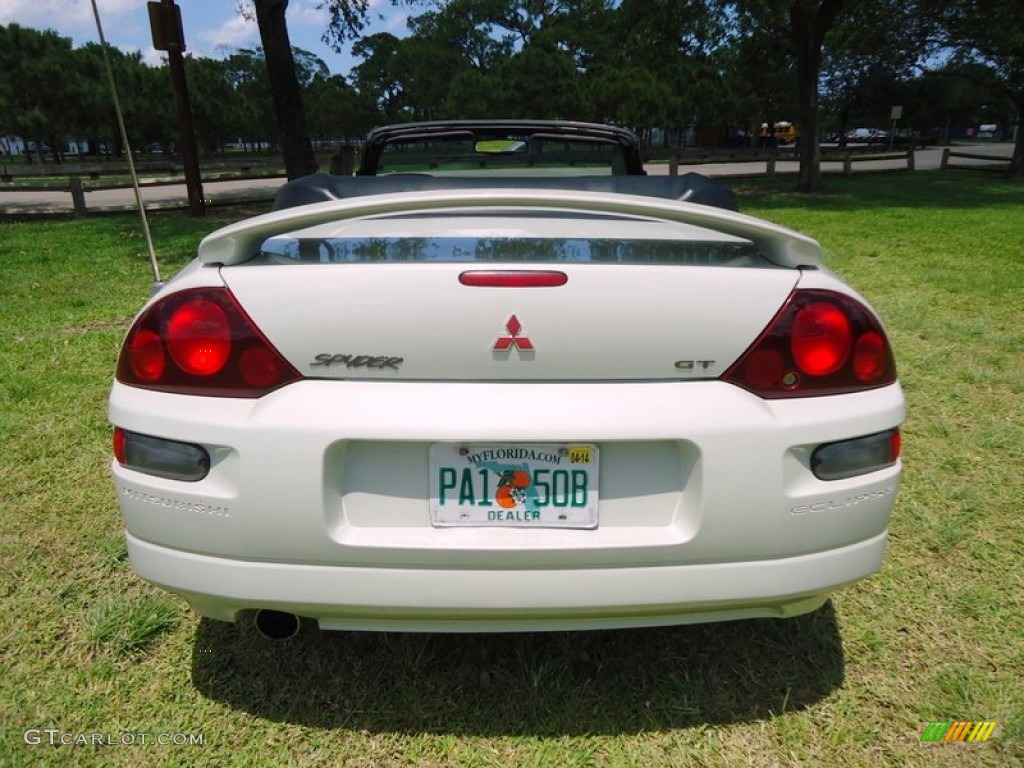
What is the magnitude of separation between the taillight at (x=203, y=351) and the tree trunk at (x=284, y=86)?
11487 mm

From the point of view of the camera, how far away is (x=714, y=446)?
1.43 m

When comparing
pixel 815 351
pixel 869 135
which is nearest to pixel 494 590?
pixel 815 351

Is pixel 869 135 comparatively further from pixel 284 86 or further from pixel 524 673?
pixel 524 673

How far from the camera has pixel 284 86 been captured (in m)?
12.0

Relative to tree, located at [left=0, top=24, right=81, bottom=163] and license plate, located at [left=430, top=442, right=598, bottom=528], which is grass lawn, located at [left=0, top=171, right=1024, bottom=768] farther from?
tree, located at [left=0, top=24, right=81, bottom=163]

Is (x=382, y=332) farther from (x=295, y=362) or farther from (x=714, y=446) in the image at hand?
(x=714, y=446)

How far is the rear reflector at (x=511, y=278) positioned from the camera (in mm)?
1435

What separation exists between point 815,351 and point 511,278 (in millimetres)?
702

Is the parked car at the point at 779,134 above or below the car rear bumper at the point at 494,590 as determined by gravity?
above

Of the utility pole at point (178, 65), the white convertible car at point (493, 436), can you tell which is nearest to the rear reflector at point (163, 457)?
the white convertible car at point (493, 436)

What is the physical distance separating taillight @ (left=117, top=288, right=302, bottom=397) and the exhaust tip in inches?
22.3

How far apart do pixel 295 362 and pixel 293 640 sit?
1.03 m

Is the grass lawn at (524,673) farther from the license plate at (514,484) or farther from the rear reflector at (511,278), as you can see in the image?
the rear reflector at (511,278)

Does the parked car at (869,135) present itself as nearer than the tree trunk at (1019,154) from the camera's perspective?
No
